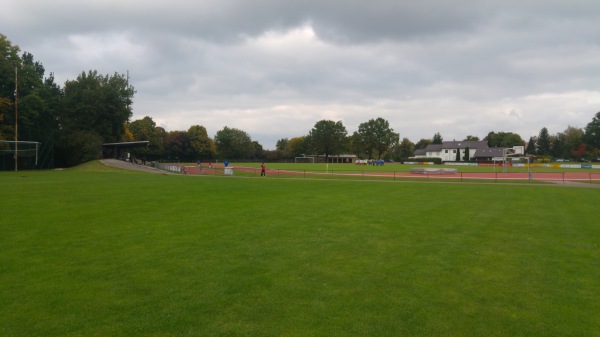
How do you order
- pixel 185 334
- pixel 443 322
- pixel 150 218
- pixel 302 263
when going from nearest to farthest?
pixel 185 334
pixel 443 322
pixel 302 263
pixel 150 218

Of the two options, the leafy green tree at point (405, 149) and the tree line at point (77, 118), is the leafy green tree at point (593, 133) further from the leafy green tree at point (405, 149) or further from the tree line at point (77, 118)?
the leafy green tree at point (405, 149)

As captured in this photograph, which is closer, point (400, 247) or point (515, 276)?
point (515, 276)

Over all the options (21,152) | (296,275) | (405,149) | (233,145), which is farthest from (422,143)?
(296,275)

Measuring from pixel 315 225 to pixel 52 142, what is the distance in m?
63.0

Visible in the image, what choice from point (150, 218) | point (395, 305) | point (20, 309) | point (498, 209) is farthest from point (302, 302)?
point (498, 209)

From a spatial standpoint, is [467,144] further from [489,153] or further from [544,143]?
[544,143]

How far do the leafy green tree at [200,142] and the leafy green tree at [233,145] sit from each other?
957cm

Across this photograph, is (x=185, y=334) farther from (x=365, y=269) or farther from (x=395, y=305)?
(x=365, y=269)

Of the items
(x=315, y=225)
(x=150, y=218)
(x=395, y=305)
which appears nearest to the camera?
(x=395, y=305)

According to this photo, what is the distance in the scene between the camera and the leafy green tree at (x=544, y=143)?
13388 centimetres

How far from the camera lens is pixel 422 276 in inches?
258

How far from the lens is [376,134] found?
445ft

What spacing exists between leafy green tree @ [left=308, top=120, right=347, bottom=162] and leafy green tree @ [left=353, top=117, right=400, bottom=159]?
714 centimetres

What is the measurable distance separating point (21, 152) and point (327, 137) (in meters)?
95.6
